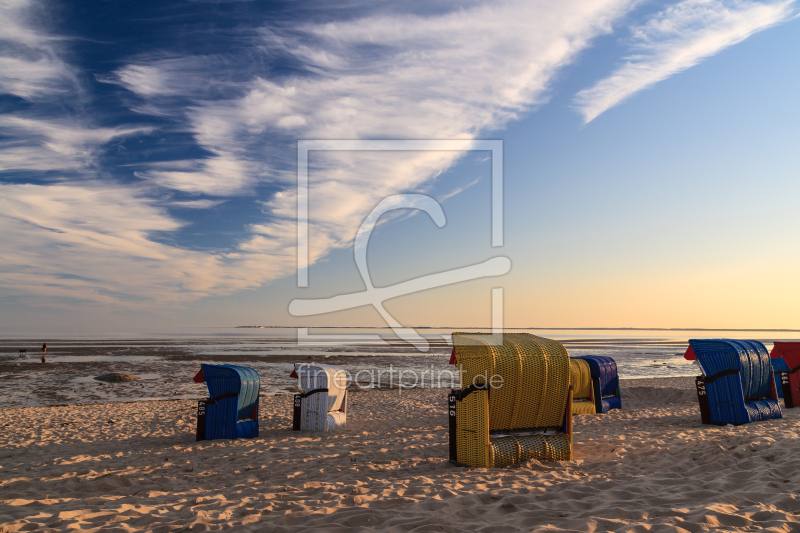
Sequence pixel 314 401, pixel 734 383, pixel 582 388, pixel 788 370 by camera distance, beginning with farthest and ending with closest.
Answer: pixel 582 388, pixel 788 370, pixel 314 401, pixel 734 383

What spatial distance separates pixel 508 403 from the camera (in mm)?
7324

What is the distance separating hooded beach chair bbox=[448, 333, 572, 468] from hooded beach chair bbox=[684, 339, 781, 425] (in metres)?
4.46

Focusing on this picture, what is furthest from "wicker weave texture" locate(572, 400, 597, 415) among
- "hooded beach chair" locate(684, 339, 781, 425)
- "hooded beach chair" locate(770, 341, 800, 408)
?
"hooded beach chair" locate(770, 341, 800, 408)

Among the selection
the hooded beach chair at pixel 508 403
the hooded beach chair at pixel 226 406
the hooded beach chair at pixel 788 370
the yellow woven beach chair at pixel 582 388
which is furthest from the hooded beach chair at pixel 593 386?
the hooded beach chair at pixel 226 406

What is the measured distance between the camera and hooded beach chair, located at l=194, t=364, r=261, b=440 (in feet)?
35.1

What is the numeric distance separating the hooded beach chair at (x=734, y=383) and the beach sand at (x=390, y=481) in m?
0.48

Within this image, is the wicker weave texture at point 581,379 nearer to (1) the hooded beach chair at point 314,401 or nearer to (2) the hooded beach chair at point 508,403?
(2) the hooded beach chair at point 508,403

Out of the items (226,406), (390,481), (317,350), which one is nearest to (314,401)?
(226,406)

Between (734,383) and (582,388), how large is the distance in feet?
14.6

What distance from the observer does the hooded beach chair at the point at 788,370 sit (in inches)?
515

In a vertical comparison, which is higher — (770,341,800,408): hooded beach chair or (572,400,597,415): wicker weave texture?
(770,341,800,408): hooded beach chair

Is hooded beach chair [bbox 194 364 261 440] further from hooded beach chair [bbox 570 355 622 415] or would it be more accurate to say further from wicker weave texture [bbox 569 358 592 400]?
wicker weave texture [bbox 569 358 592 400]

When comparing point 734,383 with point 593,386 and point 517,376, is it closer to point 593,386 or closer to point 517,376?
point 593,386

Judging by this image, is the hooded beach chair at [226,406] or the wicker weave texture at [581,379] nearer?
the hooded beach chair at [226,406]
